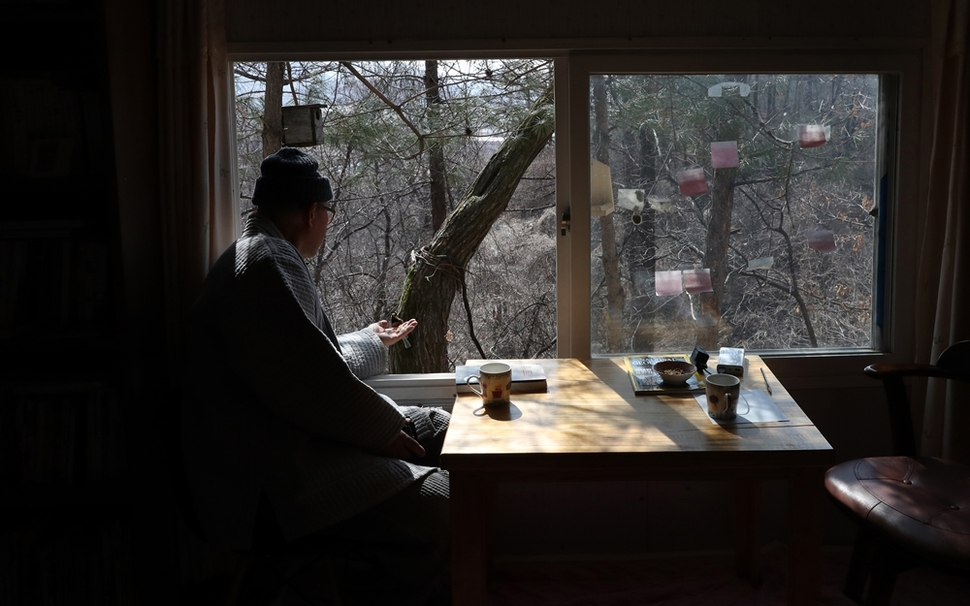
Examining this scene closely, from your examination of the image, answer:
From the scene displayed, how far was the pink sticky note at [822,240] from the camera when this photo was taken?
252 centimetres

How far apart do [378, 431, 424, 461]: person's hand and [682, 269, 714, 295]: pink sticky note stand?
3.50 ft

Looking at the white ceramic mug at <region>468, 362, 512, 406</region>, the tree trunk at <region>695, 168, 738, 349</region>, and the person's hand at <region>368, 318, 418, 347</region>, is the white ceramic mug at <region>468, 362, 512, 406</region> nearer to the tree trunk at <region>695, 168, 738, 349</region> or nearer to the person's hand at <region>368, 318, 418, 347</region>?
the person's hand at <region>368, 318, 418, 347</region>

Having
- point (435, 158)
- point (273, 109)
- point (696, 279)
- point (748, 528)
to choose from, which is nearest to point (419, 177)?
point (435, 158)

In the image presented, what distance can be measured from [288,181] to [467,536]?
1045 mm

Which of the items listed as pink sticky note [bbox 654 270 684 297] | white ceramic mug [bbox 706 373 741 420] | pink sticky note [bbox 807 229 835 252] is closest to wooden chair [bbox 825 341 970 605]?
white ceramic mug [bbox 706 373 741 420]

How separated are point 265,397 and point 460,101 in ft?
4.08

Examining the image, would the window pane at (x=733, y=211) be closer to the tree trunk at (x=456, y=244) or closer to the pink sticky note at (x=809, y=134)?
the pink sticky note at (x=809, y=134)

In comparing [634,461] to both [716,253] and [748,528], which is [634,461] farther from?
[716,253]

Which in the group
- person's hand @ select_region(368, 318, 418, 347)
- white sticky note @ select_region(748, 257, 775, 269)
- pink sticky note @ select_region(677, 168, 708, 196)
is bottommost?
person's hand @ select_region(368, 318, 418, 347)

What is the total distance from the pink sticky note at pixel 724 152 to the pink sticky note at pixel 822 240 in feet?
1.21

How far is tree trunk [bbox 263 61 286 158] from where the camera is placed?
251cm

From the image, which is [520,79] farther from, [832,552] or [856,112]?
[832,552]

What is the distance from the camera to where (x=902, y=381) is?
2105 millimetres

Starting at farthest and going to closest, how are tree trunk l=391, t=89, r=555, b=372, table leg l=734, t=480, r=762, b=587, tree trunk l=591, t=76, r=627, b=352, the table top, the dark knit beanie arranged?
tree trunk l=391, t=89, r=555, b=372
tree trunk l=591, t=76, r=627, b=352
table leg l=734, t=480, r=762, b=587
the dark knit beanie
the table top
